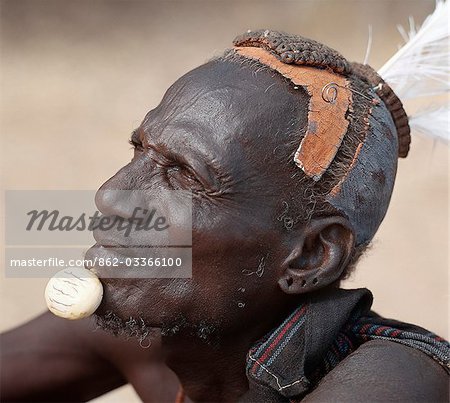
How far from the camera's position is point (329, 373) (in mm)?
2498

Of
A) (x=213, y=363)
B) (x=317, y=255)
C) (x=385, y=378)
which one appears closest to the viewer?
(x=385, y=378)

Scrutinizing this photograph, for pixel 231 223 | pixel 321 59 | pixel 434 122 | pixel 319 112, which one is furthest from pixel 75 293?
pixel 434 122

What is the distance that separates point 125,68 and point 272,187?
745 centimetres

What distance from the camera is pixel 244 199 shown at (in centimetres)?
256

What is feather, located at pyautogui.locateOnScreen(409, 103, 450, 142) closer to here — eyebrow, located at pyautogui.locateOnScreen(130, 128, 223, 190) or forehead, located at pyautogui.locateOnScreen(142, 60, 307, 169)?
forehead, located at pyautogui.locateOnScreen(142, 60, 307, 169)

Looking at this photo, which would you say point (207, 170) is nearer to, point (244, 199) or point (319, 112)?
point (244, 199)

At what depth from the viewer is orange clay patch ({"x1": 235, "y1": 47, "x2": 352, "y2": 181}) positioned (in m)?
2.58

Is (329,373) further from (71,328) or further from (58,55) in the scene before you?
(58,55)

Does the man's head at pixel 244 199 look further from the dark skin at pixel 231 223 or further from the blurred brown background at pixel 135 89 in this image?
the blurred brown background at pixel 135 89

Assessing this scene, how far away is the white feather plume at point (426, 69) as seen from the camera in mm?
3113

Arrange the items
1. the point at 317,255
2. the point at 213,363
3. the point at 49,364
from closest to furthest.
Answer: the point at 317,255
the point at 213,363
the point at 49,364

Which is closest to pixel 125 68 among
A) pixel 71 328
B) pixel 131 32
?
pixel 131 32

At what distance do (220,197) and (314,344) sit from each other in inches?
19.6

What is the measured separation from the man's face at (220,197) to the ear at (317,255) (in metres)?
0.04
